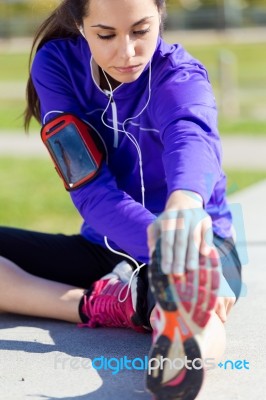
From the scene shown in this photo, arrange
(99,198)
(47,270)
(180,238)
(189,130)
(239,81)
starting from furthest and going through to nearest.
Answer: (239,81) < (47,270) < (99,198) < (189,130) < (180,238)

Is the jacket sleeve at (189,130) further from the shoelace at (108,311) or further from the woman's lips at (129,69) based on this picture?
the shoelace at (108,311)

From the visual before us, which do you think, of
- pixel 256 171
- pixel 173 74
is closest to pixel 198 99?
pixel 173 74

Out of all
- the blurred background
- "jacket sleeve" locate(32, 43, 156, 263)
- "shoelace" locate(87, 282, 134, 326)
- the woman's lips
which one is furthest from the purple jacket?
the blurred background

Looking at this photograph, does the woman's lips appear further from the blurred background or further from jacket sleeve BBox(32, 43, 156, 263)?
the blurred background

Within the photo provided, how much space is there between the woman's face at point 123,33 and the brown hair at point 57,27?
0.12m

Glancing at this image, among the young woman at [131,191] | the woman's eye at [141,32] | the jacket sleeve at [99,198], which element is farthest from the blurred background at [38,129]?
the woman's eye at [141,32]

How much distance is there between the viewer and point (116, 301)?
3.10 metres

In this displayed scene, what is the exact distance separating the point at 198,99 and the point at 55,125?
0.54 meters

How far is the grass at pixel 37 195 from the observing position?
19.5 ft

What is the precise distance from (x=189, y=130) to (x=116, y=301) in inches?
31.3

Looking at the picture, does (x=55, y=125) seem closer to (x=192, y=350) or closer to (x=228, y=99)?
(x=192, y=350)

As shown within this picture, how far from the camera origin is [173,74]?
2.89m

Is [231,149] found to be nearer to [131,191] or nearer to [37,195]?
[37,195]

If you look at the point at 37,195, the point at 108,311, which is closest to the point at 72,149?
the point at 108,311
